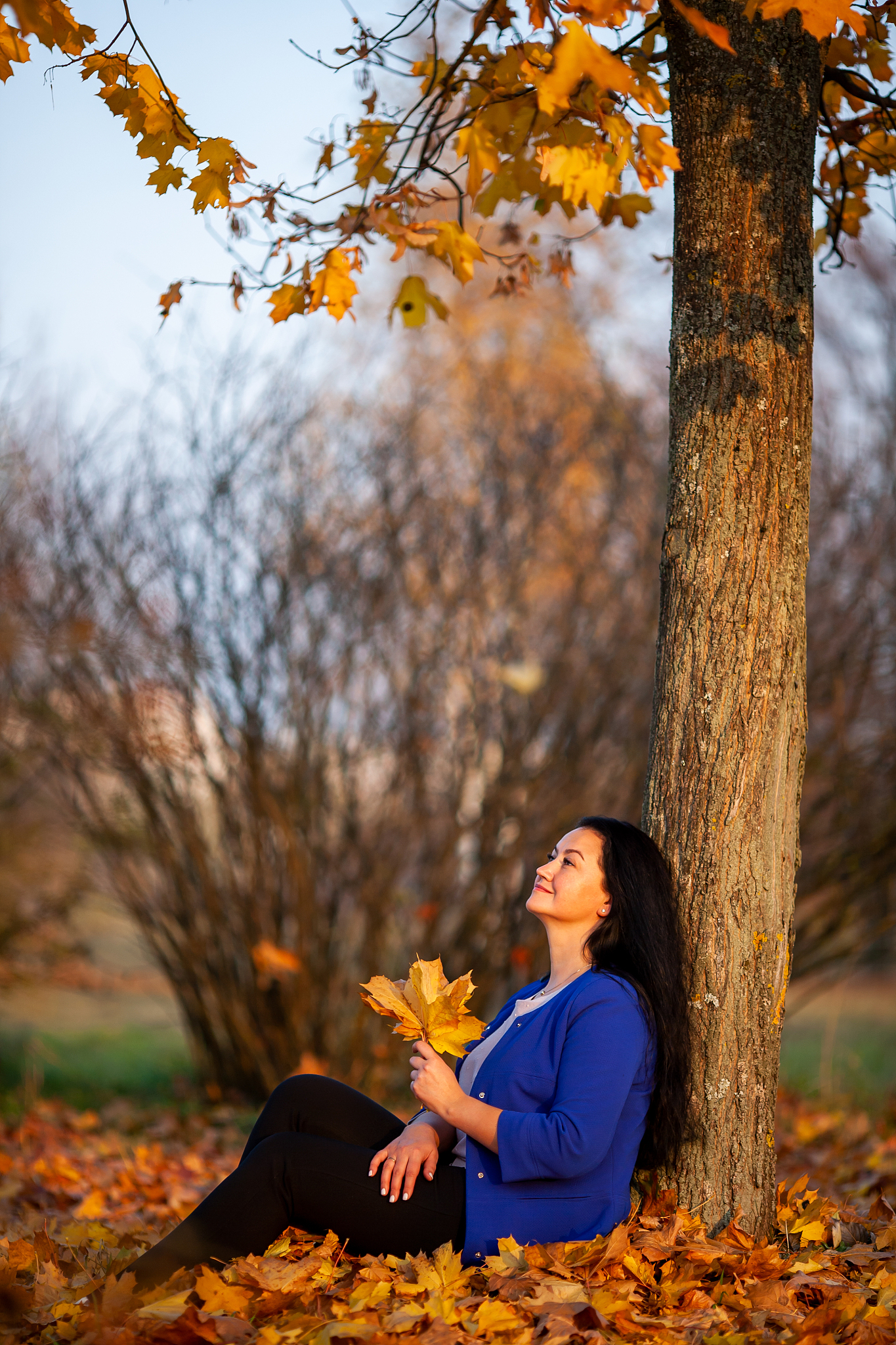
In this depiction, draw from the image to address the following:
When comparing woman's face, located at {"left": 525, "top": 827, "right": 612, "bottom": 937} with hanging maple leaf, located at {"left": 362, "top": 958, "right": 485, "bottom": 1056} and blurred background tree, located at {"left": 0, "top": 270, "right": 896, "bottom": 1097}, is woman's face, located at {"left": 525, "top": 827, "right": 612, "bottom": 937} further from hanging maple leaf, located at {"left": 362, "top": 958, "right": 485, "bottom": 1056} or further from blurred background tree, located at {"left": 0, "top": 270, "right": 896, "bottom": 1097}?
blurred background tree, located at {"left": 0, "top": 270, "right": 896, "bottom": 1097}

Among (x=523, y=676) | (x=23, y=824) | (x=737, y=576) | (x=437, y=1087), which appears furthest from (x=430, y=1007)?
(x=23, y=824)

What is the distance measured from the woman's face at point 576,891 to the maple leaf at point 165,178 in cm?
183

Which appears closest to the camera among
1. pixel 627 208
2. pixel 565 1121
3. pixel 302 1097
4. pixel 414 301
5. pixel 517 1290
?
pixel 517 1290

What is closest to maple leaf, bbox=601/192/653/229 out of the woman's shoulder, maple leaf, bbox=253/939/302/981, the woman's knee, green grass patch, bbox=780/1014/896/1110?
the woman's shoulder

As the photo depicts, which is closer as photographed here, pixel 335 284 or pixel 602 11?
pixel 602 11

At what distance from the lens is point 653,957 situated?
2.36 meters

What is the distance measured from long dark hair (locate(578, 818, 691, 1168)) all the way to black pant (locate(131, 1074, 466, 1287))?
1.52 feet

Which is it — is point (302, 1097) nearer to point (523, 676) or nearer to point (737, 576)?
point (737, 576)

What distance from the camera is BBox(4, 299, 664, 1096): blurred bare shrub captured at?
591 centimetres

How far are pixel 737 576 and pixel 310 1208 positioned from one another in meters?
1.64

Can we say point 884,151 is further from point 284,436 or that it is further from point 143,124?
point 284,436

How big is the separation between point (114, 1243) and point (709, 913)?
174 cm

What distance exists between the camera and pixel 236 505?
5.94m

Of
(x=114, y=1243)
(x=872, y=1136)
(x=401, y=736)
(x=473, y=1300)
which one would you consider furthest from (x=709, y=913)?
(x=401, y=736)
